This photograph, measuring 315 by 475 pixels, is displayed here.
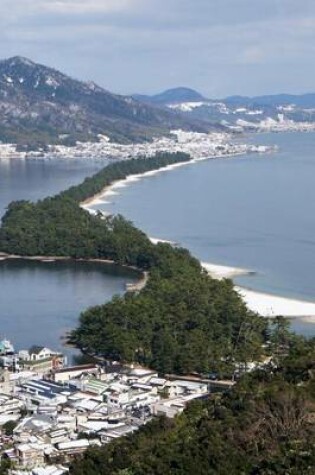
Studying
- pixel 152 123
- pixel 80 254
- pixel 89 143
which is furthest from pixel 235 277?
pixel 152 123

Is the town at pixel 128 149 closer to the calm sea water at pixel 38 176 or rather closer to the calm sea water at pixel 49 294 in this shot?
the calm sea water at pixel 38 176

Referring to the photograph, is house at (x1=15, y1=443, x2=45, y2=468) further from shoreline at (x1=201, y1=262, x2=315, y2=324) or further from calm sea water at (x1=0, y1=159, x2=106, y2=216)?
calm sea water at (x1=0, y1=159, x2=106, y2=216)

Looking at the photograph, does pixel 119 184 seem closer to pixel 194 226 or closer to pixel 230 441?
pixel 194 226

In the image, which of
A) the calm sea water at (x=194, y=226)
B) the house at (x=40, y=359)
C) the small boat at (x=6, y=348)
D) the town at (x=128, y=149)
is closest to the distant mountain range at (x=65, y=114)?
the town at (x=128, y=149)

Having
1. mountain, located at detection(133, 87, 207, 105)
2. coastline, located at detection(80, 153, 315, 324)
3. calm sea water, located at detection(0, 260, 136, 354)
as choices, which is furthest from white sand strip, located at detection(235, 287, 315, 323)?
mountain, located at detection(133, 87, 207, 105)

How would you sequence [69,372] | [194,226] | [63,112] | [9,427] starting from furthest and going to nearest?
[63,112] → [194,226] → [69,372] → [9,427]

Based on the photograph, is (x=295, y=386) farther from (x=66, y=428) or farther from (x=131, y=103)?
(x=131, y=103)

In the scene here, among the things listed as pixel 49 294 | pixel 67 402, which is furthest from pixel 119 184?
pixel 67 402
